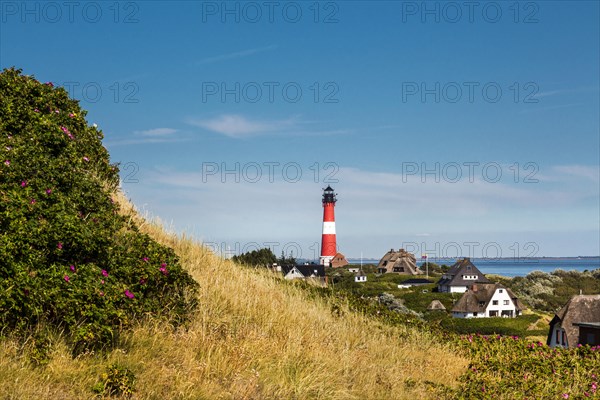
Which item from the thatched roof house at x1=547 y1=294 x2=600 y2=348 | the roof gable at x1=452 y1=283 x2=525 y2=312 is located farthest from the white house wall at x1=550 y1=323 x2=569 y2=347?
the roof gable at x1=452 y1=283 x2=525 y2=312

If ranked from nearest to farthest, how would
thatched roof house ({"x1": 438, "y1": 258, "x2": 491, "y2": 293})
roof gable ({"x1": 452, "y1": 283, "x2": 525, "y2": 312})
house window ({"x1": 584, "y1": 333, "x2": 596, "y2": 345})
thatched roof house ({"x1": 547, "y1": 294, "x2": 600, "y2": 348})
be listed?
house window ({"x1": 584, "y1": 333, "x2": 596, "y2": 345}) → thatched roof house ({"x1": 547, "y1": 294, "x2": 600, "y2": 348}) → roof gable ({"x1": 452, "y1": 283, "x2": 525, "y2": 312}) → thatched roof house ({"x1": 438, "y1": 258, "x2": 491, "y2": 293})

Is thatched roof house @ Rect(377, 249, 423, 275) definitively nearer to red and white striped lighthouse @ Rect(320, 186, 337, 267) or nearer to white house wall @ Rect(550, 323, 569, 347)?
red and white striped lighthouse @ Rect(320, 186, 337, 267)

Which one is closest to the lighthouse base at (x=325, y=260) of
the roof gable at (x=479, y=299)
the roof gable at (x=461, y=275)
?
the roof gable at (x=461, y=275)

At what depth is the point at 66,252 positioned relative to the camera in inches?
329

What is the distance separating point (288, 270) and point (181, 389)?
77.3 meters

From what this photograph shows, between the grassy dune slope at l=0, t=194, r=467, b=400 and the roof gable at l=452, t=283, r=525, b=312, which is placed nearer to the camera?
the grassy dune slope at l=0, t=194, r=467, b=400

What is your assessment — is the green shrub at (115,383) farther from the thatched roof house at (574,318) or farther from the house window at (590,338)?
the thatched roof house at (574,318)

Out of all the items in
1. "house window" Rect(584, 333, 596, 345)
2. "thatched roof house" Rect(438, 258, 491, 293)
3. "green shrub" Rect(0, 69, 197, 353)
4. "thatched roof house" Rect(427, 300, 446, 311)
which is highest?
"green shrub" Rect(0, 69, 197, 353)

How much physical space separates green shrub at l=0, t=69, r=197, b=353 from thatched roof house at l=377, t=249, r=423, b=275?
115342 mm

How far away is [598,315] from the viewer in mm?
36875

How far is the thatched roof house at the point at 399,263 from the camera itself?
124950mm

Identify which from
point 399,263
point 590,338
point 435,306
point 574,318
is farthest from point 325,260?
point 590,338

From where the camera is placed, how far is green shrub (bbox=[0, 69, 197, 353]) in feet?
24.8

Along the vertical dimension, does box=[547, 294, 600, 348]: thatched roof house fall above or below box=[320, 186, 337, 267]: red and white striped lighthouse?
below
